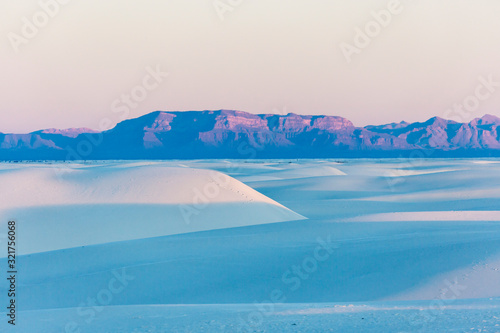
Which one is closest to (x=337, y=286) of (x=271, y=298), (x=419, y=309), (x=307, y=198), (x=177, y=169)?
(x=271, y=298)

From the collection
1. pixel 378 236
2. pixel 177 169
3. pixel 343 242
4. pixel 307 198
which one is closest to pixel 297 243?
pixel 343 242

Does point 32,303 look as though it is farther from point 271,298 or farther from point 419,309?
point 419,309

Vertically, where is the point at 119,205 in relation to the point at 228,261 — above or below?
above

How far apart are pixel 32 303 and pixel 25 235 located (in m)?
6.37

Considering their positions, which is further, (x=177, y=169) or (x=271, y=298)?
(x=177, y=169)

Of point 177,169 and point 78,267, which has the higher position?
point 177,169

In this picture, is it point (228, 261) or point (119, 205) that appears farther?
point (119, 205)

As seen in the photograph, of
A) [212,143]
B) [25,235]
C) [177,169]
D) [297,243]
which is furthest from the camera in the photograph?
[212,143]

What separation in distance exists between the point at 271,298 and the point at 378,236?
563cm

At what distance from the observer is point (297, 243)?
13.5 metres

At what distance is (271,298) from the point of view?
370 inches

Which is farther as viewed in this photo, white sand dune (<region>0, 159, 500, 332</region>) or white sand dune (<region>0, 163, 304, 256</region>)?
white sand dune (<region>0, 163, 304, 256</region>)

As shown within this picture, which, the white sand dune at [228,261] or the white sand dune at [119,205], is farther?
the white sand dune at [119,205]

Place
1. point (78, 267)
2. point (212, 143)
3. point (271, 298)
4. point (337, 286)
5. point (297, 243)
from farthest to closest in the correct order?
point (212, 143), point (297, 243), point (78, 267), point (337, 286), point (271, 298)
